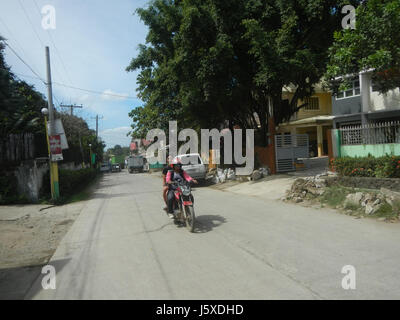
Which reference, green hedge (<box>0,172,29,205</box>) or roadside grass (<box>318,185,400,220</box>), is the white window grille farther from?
green hedge (<box>0,172,29,205</box>)

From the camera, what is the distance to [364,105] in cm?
1778

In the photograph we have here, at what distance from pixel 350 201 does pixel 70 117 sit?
32386mm

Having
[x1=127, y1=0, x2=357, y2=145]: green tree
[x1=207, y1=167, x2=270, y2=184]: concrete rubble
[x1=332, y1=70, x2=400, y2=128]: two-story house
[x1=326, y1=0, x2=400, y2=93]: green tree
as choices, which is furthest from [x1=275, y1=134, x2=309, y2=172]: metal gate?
[x1=326, y1=0, x2=400, y2=93]: green tree

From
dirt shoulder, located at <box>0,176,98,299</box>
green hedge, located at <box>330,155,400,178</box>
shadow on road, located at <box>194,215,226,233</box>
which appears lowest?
dirt shoulder, located at <box>0,176,98,299</box>

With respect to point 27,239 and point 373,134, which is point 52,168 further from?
point 373,134

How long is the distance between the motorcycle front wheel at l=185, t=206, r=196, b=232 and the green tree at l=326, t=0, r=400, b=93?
19.1 ft

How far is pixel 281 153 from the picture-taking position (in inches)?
667

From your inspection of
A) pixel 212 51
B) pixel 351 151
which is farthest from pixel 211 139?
pixel 351 151

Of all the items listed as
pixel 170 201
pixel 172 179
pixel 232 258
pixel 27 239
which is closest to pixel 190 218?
pixel 170 201

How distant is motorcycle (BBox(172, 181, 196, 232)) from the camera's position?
6.97 metres

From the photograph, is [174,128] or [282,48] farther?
[174,128]
